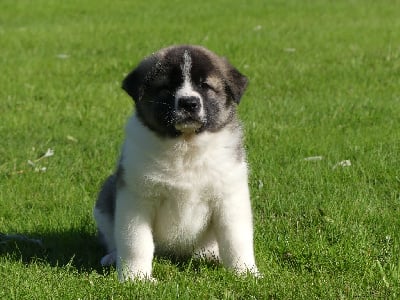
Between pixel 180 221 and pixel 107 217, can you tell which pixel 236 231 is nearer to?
pixel 180 221

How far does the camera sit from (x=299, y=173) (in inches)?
257

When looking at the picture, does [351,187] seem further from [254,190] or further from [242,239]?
[242,239]

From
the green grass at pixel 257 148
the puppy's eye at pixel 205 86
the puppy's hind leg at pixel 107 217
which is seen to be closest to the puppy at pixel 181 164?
the puppy's eye at pixel 205 86

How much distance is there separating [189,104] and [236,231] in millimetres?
842

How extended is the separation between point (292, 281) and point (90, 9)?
47.4 ft

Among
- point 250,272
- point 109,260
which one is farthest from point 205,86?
point 109,260

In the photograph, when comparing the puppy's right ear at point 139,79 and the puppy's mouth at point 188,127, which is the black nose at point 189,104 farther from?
the puppy's right ear at point 139,79

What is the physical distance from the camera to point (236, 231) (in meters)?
4.59

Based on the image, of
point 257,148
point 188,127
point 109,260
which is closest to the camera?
point 188,127

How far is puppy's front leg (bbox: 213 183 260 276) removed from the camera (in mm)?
4547

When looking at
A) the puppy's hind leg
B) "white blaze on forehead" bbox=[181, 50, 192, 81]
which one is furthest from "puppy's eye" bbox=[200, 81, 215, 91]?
the puppy's hind leg

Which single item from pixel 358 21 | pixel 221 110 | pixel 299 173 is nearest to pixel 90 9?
pixel 358 21

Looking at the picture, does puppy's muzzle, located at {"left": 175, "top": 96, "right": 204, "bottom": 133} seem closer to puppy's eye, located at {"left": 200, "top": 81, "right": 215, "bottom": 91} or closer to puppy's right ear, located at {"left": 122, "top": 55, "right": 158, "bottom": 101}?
puppy's eye, located at {"left": 200, "top": 81, "right": 215, "bottom": 91}

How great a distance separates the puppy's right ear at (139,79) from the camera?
4.54 m
